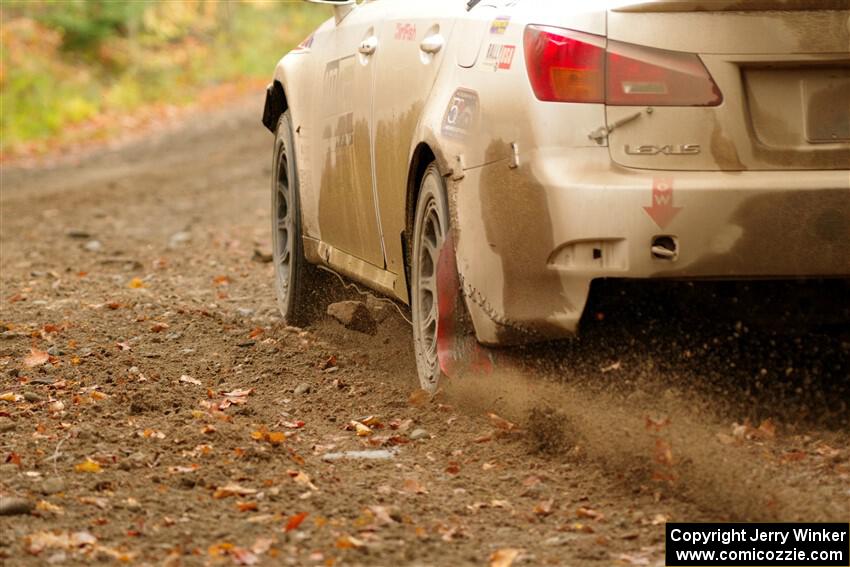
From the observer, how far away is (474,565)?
3861 mm

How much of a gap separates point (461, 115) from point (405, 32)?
2.93 ft

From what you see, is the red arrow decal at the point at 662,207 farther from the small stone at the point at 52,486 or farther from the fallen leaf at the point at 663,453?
the small stone at the point at 52,486

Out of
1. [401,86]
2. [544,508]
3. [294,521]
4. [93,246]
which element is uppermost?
[401,86]

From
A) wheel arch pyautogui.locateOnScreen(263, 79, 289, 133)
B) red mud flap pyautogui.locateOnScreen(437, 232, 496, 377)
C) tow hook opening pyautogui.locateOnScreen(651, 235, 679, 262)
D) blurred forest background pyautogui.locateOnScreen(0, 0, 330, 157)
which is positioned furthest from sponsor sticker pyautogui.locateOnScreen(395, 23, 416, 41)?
blurred forest background pyautogui.locateOnScreen(0, 0, 330, 157)

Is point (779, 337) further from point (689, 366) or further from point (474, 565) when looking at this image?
point (474, 565)

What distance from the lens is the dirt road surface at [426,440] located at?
4125 millimetres

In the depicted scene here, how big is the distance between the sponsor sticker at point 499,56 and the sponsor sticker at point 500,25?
0.15ft

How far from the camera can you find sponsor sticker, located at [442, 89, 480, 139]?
16.1ft

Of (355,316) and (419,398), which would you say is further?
(355,316)

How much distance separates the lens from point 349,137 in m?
6.39

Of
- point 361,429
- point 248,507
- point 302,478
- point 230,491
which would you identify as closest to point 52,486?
point 230,491

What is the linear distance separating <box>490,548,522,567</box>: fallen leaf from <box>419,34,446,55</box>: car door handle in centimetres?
209

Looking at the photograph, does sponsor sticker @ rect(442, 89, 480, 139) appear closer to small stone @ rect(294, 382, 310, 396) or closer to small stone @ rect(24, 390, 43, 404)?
small stone @ rect(294, 382, 310, 396)

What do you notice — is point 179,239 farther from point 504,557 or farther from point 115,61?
point 115,61
